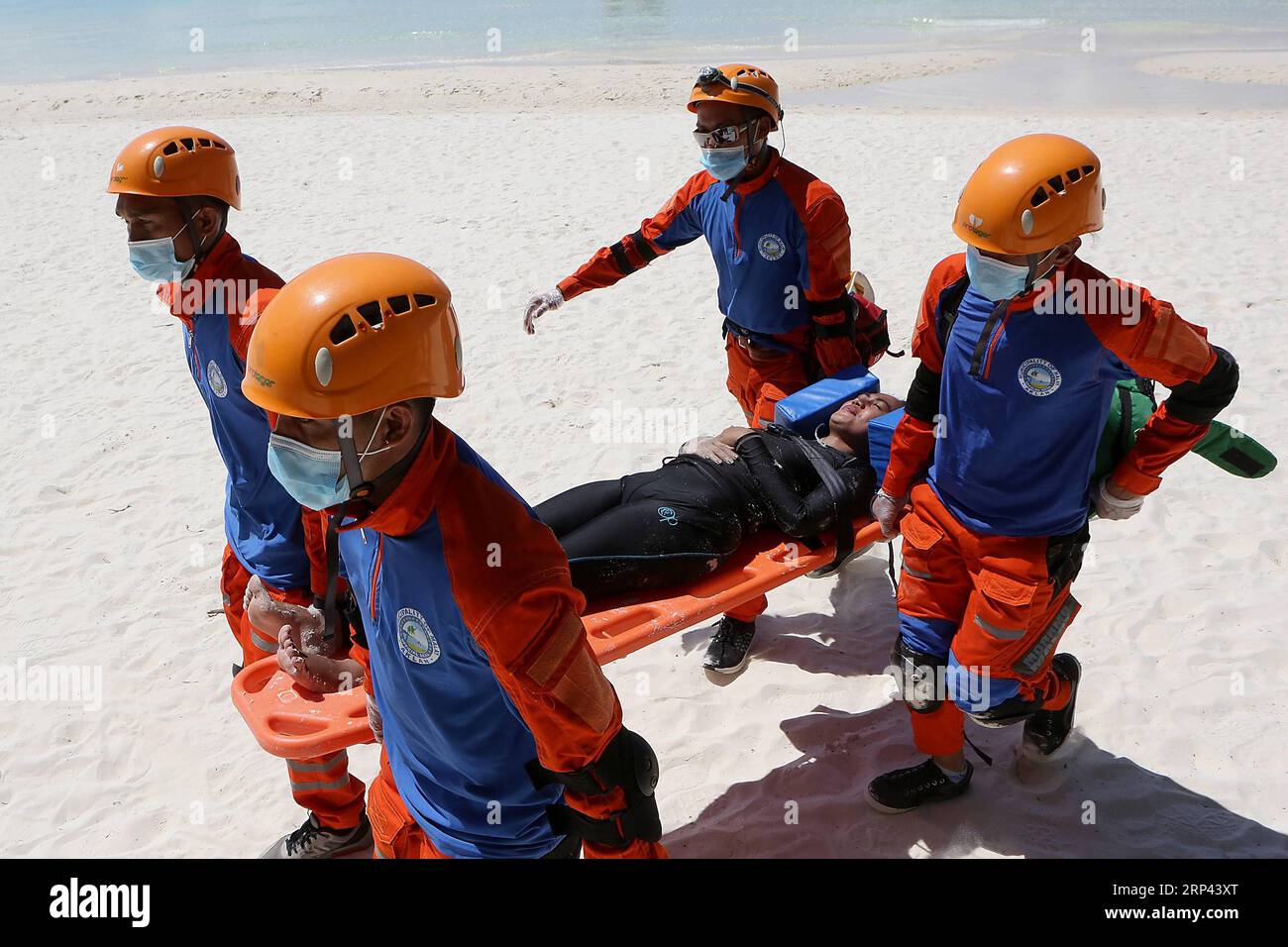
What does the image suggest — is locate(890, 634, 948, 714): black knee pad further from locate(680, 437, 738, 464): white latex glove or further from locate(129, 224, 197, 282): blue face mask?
locate(129, 224, 197, 282): blue face mask

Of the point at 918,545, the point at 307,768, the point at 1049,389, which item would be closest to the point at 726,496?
the point at 918,545

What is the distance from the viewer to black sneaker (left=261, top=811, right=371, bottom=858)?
3787 mm

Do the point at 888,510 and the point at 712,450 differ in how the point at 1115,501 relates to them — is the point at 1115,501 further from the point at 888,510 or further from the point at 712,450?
the point at 712,450

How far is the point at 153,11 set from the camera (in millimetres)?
50031

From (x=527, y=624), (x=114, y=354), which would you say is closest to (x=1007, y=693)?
(x=527, y=624)

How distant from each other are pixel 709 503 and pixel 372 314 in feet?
7.60

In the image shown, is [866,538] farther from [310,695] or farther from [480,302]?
[480,302]

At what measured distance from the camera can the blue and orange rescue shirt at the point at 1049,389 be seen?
3135 millimetres

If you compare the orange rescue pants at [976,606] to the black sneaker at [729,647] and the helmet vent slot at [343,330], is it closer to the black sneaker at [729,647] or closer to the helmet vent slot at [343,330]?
the black sneaker at [729,647]

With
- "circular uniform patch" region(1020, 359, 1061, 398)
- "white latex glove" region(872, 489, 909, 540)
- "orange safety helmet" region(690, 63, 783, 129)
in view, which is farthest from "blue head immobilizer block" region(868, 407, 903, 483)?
"orange safety helmet" region(690, 63, 783, 129)

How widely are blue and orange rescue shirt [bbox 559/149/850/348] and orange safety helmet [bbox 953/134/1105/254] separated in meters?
1.54

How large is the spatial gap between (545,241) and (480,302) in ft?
5.29

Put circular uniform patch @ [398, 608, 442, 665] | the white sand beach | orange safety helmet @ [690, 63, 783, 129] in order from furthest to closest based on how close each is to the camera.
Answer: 1. orange safety helmet @ [690, 63, 783, 129]
2. the white sand beach
3. circular uniform patch @ [398, 608, 442, 665]

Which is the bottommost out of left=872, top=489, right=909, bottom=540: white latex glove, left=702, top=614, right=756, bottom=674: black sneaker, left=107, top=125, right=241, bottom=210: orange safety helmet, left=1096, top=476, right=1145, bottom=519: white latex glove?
left=702, top=614, right=756, bottom=674: black sneaker
